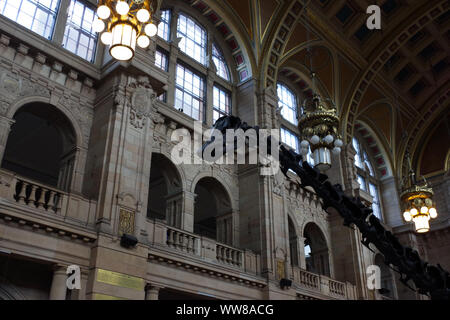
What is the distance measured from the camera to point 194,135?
13.8m

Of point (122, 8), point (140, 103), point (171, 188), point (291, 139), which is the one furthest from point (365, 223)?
point (291, 139)

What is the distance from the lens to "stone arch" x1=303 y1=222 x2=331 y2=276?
17.9 m

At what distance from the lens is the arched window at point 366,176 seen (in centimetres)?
2258

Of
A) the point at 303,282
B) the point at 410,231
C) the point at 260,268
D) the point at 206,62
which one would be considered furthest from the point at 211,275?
the point at 410,231

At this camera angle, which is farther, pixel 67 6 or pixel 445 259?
pixel 445 259

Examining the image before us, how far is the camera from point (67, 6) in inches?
474

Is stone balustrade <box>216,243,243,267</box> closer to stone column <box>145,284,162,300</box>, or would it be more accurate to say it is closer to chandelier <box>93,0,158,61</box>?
stone column <box>145,284,162,300</box>

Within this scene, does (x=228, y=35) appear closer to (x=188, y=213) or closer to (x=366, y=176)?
(x=188, y=213)

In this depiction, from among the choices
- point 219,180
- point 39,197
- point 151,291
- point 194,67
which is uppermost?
point 194,67

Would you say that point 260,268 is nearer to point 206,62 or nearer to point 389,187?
point 206,62

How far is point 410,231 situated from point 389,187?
264 centimetres

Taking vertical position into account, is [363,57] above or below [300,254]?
above

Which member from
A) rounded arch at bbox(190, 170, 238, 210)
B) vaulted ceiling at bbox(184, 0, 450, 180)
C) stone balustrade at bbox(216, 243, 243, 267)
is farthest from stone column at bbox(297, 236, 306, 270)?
vaulted ceiling at bbox(184, 0, 450, 180)

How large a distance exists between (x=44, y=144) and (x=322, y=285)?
1046 cm
